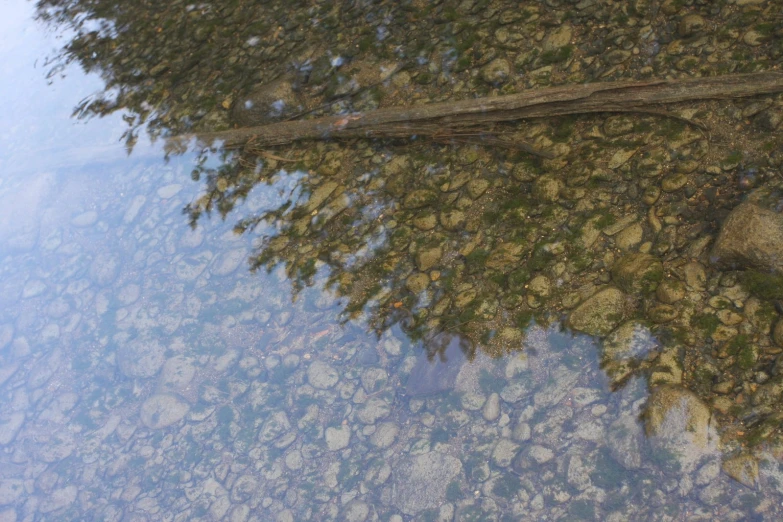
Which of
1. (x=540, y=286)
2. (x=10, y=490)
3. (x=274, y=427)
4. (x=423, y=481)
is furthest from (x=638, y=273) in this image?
(x=10, y=490)

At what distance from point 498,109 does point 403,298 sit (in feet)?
4.60

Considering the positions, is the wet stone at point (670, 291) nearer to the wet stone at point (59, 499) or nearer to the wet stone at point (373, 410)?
the wet stone at point (373, 410)

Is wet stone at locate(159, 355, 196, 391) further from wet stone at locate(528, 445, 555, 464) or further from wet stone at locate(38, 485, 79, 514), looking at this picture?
wet stone at locate(528, 445, 555, 464)

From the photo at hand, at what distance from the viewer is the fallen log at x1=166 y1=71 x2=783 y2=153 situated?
319 cm

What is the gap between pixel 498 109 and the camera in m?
3.68

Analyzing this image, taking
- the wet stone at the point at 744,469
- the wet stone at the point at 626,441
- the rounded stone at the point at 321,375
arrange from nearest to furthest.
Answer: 1. the wet stone at the point at 744,469
2. the wet stone at the point at 626,441
3. the rounded stone at the point at 321,375

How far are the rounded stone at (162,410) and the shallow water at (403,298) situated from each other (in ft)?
0.06

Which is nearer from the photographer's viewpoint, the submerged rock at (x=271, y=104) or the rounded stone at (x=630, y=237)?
the rounded stone at (x=630, y=237)

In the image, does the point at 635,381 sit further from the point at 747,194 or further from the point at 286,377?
the point at 286,377

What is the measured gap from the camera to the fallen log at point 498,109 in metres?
3.19

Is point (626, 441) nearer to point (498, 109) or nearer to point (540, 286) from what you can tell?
point (540, 286)

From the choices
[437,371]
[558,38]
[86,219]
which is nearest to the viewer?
[437,371]

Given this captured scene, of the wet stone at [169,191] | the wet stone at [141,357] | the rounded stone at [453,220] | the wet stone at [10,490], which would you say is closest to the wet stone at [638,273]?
the rounded stone at [453,220]

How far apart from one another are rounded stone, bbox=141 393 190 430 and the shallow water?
2cm
